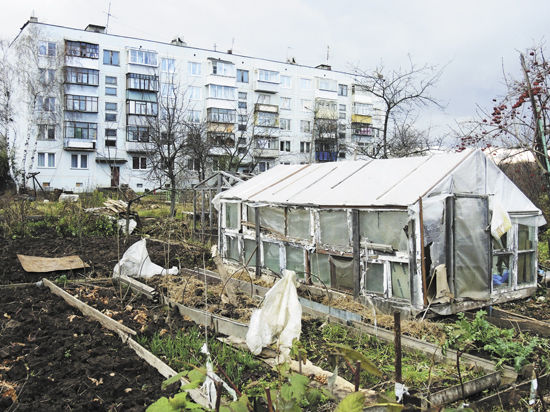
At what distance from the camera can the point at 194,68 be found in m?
45.8

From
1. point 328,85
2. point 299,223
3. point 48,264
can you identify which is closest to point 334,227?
A: point 299,223

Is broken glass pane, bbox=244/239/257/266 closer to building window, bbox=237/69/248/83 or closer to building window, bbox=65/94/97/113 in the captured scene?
building window, bbox=65/94/97/113

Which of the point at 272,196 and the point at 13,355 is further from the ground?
the point at 272,196

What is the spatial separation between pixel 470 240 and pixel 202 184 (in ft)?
36.4

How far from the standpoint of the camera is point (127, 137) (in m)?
42.1

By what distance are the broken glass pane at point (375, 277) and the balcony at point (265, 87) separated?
143 ft

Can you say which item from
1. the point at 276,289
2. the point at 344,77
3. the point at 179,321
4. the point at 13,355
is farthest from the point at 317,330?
the point at 344,77

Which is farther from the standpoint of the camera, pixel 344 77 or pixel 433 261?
pixel 344 77

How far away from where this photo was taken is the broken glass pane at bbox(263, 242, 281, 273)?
9.94 m

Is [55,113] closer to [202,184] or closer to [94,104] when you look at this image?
[94,104]

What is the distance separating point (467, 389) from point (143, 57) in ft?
143

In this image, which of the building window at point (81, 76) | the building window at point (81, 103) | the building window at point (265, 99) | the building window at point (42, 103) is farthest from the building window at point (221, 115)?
the building window at point (42, 103)

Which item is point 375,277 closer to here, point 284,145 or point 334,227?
point 334,227

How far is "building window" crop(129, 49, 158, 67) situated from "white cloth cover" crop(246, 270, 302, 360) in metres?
42.2
